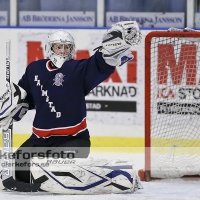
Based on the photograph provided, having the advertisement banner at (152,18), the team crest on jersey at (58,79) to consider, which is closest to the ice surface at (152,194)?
the team crest on jersey at (58,79)

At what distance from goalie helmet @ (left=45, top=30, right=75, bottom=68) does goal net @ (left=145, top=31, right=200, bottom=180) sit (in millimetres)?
646

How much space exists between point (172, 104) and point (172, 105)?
13 mm

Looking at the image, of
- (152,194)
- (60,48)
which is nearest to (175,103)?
(60,48)

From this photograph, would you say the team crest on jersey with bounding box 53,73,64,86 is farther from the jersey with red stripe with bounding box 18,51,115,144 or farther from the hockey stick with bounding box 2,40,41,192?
the hockey stick with bounding box 2,40,41,192

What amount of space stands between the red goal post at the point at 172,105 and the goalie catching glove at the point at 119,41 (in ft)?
2.85

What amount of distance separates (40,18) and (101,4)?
499 mm

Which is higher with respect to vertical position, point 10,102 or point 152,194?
point 10,102

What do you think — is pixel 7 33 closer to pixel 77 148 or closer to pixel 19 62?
pixel 19 62

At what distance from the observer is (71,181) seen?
342cm

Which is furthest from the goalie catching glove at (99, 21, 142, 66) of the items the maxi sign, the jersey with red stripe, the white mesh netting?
the maxi sign

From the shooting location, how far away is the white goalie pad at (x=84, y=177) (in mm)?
3416

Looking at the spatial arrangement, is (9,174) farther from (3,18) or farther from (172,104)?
(3,18)

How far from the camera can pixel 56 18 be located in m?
5.73

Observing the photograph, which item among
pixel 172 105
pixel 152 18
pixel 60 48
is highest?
pixel 152 18
